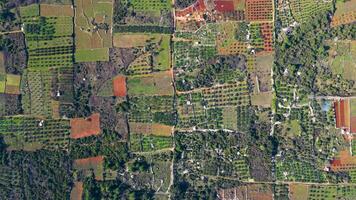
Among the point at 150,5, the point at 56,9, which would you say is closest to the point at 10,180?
the point at 56,9

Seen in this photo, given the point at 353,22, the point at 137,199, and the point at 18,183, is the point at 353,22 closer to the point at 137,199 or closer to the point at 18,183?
the point at 137,199

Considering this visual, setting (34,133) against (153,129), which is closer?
(153,129)

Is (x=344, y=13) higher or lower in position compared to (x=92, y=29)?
higher

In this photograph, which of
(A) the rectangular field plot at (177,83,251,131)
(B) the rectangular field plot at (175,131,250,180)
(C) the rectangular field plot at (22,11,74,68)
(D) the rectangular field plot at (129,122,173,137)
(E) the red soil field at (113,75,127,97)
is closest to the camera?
(B) the rectangular field plot at (175,131,250,180)

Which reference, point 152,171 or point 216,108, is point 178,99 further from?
point 152,171

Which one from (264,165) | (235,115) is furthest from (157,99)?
(264,165)

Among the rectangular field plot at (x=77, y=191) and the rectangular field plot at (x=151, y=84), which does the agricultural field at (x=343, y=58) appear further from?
the rectangular field plot at (x=77, y=191)

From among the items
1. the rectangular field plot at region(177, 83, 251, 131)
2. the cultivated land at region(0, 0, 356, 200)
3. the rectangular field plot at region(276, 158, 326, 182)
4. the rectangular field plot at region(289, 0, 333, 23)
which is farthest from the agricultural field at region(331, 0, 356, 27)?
the rectangular field plot at region(276, 158, 326, 182)

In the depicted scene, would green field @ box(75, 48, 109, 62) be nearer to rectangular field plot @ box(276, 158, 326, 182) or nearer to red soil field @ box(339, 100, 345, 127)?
rectangular field plot @ box(276, 158, 326, 182)
